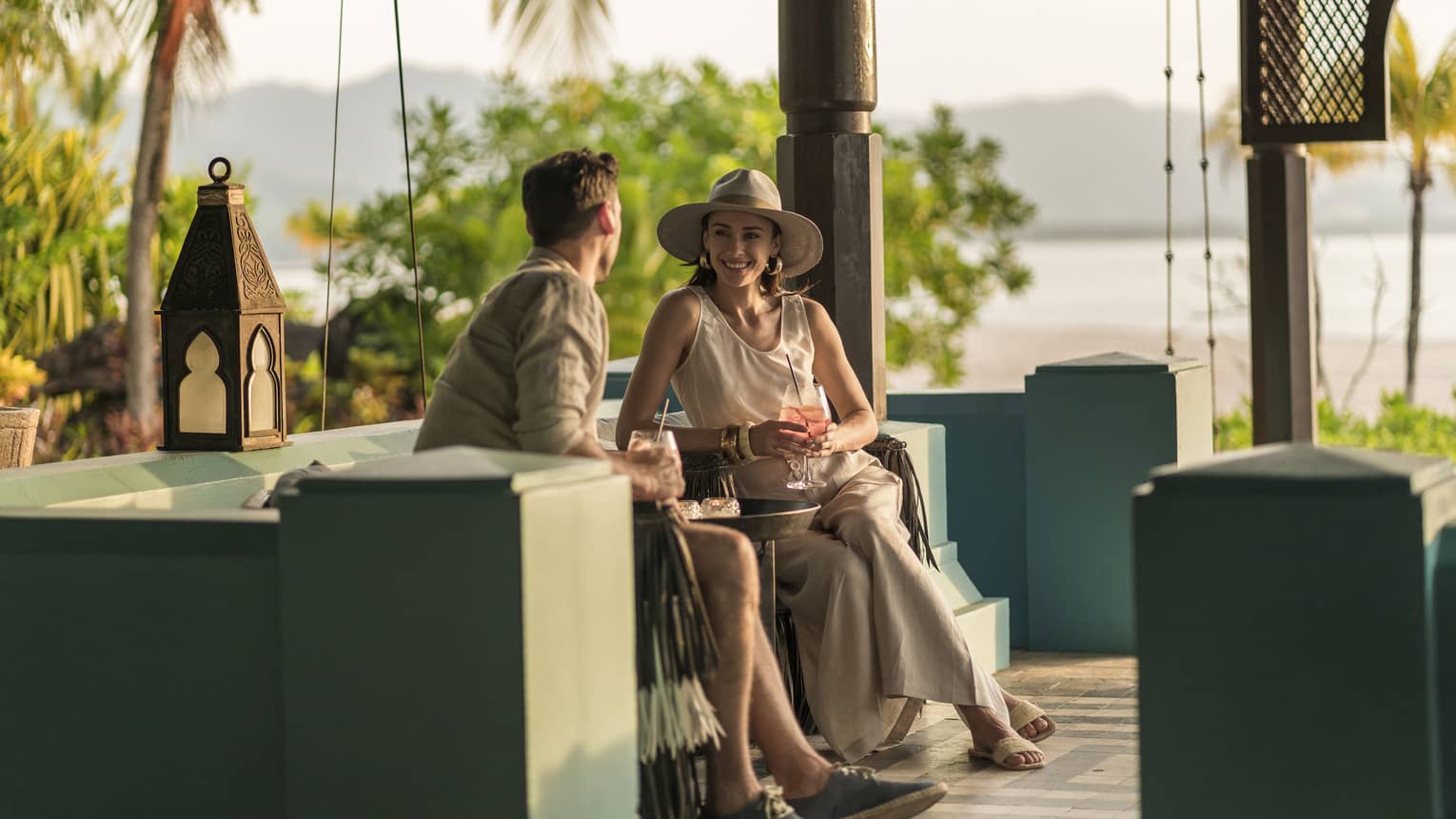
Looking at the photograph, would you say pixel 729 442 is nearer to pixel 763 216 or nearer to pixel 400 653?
pixel 763 216

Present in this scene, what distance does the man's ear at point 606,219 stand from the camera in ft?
13.5

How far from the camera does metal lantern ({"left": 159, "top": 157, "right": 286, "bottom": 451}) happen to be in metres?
5.51

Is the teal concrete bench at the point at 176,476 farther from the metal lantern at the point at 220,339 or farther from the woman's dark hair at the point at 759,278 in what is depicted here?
the woman's dark hair at the point at 759,278

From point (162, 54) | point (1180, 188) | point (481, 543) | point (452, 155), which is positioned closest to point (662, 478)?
point (481, 543)

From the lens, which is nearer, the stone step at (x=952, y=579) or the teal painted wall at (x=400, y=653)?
the teal painted wall at (x=400, y=653)

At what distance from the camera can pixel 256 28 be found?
32.7 metres

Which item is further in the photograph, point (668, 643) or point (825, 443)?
point (825, 443)

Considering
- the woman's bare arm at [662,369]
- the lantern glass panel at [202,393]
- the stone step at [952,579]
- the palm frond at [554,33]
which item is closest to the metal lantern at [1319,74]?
the stone step at [952,579]

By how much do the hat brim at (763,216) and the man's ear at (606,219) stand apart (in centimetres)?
115

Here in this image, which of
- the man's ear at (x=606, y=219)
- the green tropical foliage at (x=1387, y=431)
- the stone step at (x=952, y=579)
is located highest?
the man's ear at (x=606, y=219)

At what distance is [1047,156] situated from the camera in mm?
69688

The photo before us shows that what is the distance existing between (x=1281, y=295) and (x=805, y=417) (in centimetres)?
307

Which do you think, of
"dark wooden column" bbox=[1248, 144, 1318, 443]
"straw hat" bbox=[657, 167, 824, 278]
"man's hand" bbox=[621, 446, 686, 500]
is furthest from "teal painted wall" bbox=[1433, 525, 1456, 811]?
"dark wooden column" bbox=[1248, 144, 1318, 443]

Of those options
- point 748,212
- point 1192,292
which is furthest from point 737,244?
point 1192,292
